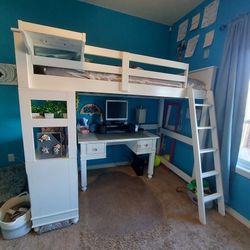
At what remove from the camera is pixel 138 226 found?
157cm

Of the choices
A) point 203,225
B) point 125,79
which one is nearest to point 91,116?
point 125,79

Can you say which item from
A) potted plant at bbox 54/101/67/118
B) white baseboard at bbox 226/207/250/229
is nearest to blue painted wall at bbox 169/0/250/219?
white baseboard at bbox 226/207/250/229

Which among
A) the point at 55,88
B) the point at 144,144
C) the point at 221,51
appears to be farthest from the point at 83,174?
the point at 221,51

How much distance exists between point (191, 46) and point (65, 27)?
199cm

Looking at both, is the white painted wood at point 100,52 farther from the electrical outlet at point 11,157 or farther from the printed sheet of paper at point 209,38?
the electrical outlet at point 11,157

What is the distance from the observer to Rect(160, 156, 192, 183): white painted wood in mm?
2418

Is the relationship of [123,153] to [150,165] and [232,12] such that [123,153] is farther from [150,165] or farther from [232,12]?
[232,12]

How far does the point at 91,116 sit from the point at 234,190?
225 cm

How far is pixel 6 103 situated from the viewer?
211 centimetres

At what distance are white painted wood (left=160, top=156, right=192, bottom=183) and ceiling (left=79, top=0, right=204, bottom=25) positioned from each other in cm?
260

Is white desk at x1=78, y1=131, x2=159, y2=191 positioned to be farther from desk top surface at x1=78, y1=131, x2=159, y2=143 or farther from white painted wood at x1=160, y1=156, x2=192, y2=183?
white painted wood at x1=160, y1=156, x2=192, y2=183

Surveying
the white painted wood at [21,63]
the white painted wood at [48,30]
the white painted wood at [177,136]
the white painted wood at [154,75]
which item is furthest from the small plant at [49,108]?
the white painted wood at [177,136]

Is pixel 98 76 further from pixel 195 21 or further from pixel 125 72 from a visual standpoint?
pixel 195 21

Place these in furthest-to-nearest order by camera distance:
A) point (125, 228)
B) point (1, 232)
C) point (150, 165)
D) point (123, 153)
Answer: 1. point (123, 153)
2. point (150, 165)
3. point (125, 228)
4. point (1, 232)
